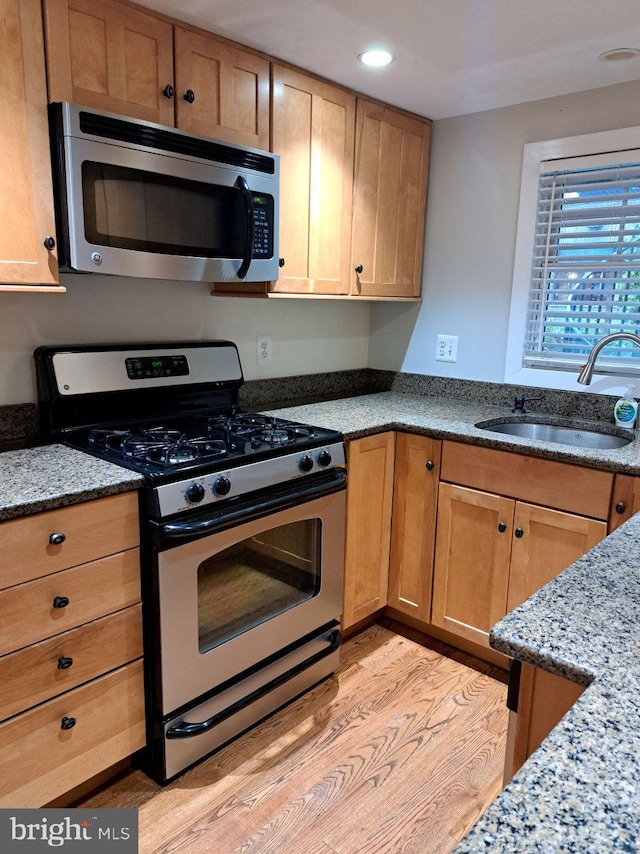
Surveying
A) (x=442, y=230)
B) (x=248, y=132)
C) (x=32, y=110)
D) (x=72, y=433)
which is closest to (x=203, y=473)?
(x=72, y=433)

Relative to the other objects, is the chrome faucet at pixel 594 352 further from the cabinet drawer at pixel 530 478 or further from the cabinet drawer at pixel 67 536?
the cabinet drawer at pixel 67 536

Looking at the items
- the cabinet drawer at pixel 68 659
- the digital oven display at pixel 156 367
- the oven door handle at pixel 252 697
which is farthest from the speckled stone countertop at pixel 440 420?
the cabinet drawer at pixel 68 659

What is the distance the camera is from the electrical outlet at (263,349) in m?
2.66

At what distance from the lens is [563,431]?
253 cm

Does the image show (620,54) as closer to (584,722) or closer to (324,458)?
(324,458)

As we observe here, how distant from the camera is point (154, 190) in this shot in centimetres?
182

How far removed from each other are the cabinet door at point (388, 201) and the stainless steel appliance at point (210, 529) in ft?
2.73

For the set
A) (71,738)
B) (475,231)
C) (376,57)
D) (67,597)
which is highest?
(376,57)

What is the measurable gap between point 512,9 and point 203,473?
1589 mm

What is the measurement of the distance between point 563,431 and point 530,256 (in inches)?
29.9

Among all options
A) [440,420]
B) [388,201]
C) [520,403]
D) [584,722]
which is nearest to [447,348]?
[520,403]

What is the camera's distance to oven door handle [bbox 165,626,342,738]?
175 centimetres

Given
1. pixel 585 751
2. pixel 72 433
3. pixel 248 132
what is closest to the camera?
pixel 585 751

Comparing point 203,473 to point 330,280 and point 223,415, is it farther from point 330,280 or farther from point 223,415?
point 330,280
